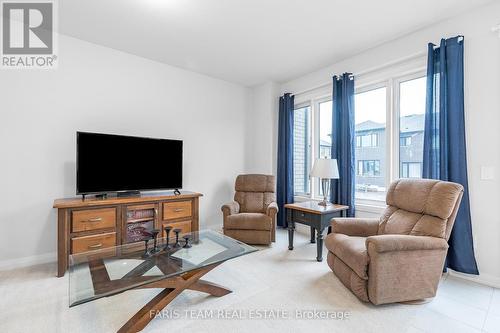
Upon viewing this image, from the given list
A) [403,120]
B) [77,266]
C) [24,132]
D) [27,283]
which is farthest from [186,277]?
[403,120]

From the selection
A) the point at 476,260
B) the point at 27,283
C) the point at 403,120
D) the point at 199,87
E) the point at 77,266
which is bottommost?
the point at 27,283

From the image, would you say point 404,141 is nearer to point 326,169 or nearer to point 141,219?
point 326,169

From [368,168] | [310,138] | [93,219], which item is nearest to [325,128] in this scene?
[310,138]

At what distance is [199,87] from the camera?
4.23 m

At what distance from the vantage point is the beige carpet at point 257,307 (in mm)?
1778

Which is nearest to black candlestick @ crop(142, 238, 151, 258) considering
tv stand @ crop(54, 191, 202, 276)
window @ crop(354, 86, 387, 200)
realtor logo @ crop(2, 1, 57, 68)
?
tv stand @ crop(54, 191, 202, 276)

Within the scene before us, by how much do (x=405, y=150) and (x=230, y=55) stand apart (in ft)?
8.67

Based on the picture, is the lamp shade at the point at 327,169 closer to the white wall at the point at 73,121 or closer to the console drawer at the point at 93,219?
the white wall at the point at 73,121

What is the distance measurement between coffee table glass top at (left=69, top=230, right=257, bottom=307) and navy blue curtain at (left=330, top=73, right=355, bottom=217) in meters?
1.92

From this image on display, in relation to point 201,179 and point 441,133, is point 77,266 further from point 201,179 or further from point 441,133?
point 441,133

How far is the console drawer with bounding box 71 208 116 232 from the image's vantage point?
2.64 m

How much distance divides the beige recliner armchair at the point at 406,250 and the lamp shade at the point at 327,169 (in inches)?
34.6

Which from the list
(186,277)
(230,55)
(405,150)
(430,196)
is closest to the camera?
(186,277)

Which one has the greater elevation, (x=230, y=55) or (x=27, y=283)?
(x=230, y=55)
